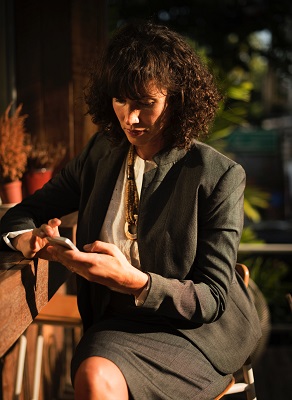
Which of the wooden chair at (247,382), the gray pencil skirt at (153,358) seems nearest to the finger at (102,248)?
the gray pencil skirt at (153,358)

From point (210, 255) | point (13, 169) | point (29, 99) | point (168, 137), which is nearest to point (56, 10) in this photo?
point (29, 99)

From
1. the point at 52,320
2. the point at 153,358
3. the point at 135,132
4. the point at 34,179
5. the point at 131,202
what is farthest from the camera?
the point at 34,179

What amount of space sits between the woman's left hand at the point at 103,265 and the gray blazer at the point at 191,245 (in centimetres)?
8

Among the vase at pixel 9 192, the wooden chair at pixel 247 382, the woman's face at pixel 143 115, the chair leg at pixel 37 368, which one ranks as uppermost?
the woman's face at pixel 143 115

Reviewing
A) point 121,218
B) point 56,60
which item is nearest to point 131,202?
point 121,218

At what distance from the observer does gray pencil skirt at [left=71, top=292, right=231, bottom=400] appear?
82.1 inches

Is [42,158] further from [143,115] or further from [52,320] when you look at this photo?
[143,115]

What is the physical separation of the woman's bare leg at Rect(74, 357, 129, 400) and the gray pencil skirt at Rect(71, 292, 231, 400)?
1.0 inches

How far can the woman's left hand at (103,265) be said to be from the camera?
199cm

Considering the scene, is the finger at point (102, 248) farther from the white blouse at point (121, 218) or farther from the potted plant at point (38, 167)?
the potted plant at point (38, 167)

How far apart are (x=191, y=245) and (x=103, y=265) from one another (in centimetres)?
32

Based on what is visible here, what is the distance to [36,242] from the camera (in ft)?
7.43

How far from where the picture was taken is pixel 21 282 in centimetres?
210

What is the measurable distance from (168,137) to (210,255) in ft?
1.27
